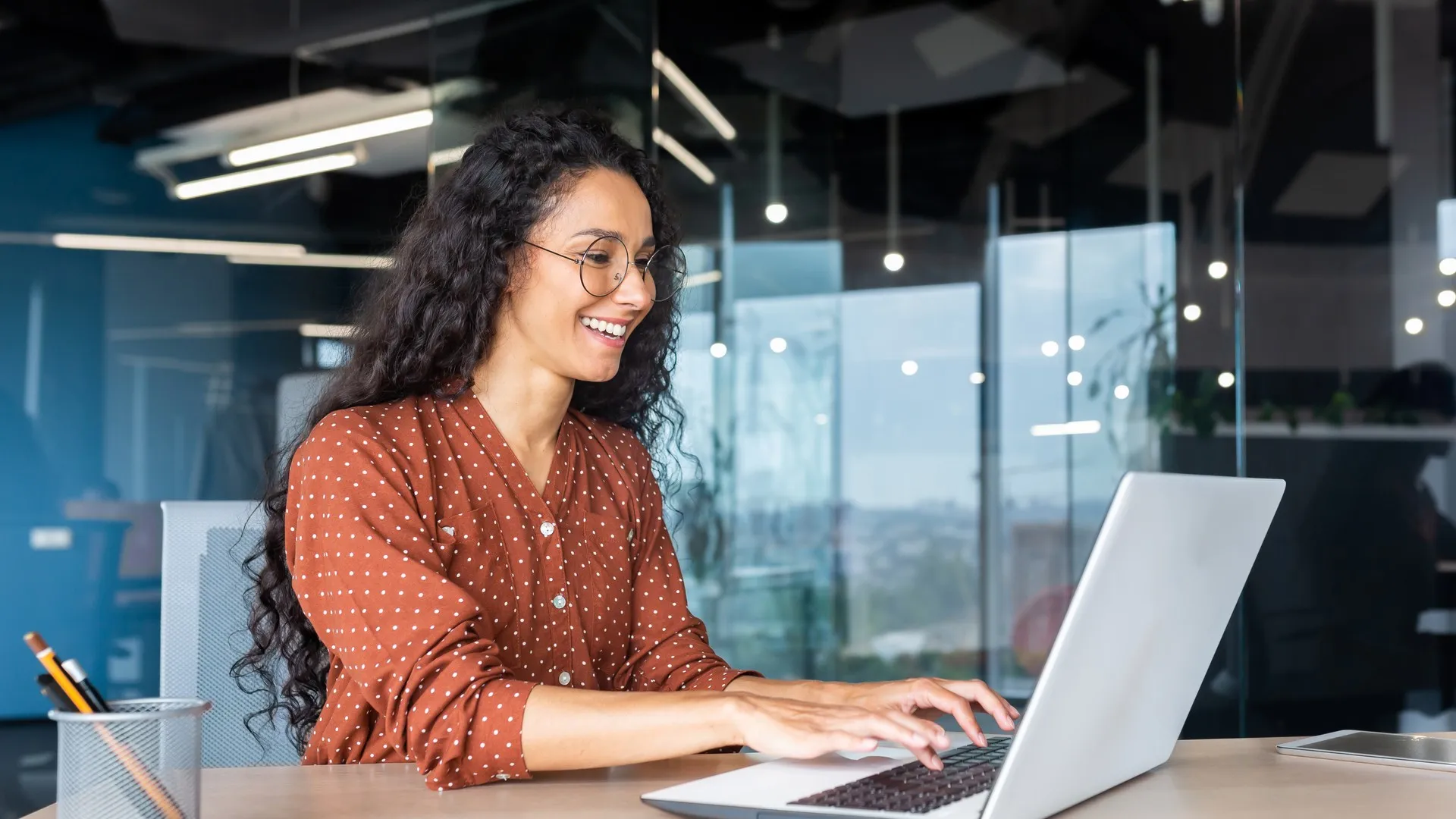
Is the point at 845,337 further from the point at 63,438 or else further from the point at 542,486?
the point at 542,486

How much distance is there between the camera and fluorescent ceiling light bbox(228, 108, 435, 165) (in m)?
3.95

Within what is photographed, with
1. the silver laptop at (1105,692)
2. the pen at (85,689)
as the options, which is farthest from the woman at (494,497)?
the pen at (85,689)

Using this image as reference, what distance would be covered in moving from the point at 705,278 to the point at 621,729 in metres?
3.22

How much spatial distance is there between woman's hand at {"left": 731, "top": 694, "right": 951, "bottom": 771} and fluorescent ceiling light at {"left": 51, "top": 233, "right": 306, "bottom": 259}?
10.5 ft

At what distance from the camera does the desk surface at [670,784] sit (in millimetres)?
1028

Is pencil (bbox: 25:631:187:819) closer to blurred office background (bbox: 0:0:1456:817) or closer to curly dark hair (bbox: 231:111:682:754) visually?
curly dark hair (bbox: 231:111:682:754)

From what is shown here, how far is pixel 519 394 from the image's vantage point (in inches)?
63.8

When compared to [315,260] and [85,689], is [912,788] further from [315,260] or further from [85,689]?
[315,260]

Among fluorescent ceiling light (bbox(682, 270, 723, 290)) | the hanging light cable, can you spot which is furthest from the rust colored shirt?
the hanging light cable

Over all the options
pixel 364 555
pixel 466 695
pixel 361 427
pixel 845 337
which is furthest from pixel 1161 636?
pixel 845 337

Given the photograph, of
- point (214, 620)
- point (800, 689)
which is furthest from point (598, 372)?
point (214, 620)

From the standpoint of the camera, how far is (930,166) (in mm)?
4344

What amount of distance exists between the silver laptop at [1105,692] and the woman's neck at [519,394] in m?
0.61

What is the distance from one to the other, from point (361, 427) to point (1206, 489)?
87 cm
